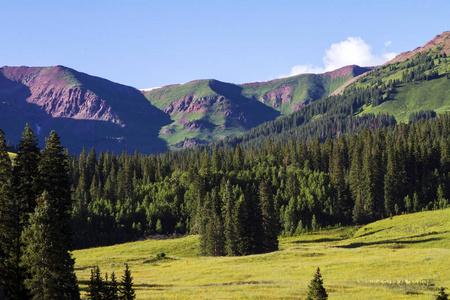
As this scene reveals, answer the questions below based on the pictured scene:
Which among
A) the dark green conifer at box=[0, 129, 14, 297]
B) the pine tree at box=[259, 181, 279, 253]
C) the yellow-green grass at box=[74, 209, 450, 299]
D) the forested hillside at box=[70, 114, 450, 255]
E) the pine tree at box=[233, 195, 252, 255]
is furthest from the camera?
the forested hillside at box=[70, 114, 450, 255]

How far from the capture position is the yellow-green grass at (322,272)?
46134mm

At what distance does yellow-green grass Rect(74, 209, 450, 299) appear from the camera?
46.1 meters

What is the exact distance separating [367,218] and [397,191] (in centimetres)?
1391

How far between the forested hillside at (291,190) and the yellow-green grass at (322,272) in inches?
995

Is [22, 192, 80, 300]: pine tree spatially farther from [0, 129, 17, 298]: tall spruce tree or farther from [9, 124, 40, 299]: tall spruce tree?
[0, 129, 17, 298]: tall spruce tree

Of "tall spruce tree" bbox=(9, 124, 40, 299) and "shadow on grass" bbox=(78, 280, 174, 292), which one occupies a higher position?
"tall spruce tree" bbox=(9, 124, 40, 299)

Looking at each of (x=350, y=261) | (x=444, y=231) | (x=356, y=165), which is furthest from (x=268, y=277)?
(x=356, y=165)

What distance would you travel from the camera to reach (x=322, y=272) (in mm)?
60969

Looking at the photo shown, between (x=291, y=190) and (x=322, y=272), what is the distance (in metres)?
91.6

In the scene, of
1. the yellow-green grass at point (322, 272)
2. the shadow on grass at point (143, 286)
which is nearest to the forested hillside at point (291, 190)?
the yellow-green grass at point (322, 272)

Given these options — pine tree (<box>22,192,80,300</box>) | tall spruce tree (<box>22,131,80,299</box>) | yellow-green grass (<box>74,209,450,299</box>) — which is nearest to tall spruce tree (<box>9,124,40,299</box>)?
tall spruce tree (<box>22,131,80,299</box>)

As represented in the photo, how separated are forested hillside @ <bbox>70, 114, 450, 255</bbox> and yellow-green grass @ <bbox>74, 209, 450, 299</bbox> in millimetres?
25265

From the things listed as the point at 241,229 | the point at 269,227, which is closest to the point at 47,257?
the point at 241,229

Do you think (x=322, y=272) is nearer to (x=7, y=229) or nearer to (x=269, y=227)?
(x=269, y=227)
